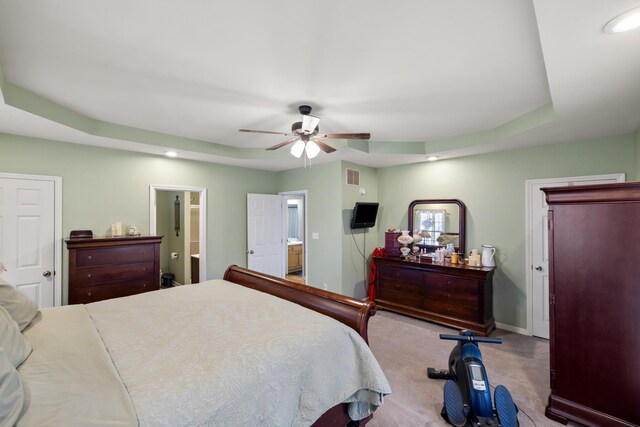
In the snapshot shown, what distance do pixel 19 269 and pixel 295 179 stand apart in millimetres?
3820

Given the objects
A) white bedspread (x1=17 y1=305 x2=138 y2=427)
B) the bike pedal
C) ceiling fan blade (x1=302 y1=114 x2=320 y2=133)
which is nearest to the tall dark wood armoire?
the bike pedal

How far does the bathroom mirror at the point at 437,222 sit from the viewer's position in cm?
427

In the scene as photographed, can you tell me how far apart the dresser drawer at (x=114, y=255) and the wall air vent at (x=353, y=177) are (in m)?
3.02

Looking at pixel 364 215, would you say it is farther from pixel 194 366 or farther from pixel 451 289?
pixel 194 366

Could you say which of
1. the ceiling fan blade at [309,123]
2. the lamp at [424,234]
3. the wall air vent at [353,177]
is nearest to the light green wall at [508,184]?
the lamp at [424,234]

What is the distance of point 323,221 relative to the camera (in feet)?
15.9

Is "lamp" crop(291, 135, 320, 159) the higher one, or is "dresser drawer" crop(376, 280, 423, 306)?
"lamp" crop(291, 135, 320, 159)

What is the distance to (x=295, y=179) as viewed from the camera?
5340 mm

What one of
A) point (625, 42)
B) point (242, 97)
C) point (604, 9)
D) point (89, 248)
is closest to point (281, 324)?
point (242, 97)

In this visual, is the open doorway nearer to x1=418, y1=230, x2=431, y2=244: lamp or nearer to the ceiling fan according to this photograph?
x1=418, y1=230, x2=431, y2=244: lamp

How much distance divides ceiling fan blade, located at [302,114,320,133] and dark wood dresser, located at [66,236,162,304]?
243 centimetres

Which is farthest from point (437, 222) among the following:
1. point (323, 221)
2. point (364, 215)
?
point (323, 221)

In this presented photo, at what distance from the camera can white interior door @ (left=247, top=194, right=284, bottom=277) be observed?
514 centimetres

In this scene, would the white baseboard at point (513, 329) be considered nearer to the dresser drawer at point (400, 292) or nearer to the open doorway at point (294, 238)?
the dresser drawer at point (400, 292)
